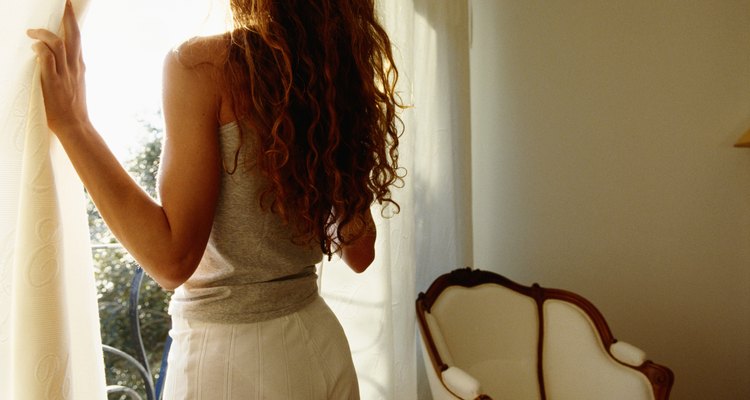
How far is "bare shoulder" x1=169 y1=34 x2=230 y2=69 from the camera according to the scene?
0.67 m

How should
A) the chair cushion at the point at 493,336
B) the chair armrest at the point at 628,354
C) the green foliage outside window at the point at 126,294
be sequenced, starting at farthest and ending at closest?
the chair cushion at the point at 493,336, the chair armrest at the point at 628,354, the green foliage outside window at the point at 126,294

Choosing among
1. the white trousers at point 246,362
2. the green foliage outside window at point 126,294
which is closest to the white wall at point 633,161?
the green foliage outside window at point 126,294

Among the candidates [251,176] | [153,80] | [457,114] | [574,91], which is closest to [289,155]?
[251,176]

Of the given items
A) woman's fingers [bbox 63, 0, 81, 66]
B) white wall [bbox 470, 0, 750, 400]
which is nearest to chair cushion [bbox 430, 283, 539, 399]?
white wall [bbox 470, 0, 750, 400]

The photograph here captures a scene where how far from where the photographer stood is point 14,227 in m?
0.62

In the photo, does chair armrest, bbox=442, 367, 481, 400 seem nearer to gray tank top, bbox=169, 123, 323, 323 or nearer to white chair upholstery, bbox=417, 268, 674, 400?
white chair upholstery, bbox=417, 268, 674, 400

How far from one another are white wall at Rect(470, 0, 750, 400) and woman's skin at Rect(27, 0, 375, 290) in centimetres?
180

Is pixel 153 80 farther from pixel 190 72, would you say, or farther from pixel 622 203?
pixel 622 203

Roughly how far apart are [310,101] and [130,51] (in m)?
0.54

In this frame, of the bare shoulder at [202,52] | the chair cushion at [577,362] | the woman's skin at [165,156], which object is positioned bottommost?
the chair cushion at [577,362]

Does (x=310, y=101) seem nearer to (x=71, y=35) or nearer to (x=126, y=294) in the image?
(x=71, y=35)

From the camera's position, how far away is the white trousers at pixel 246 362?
2.44 feet

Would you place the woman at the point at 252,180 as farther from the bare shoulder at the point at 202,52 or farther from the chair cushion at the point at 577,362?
the chair cushion at the point at 577,362

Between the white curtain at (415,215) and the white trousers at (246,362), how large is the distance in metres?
0.60
